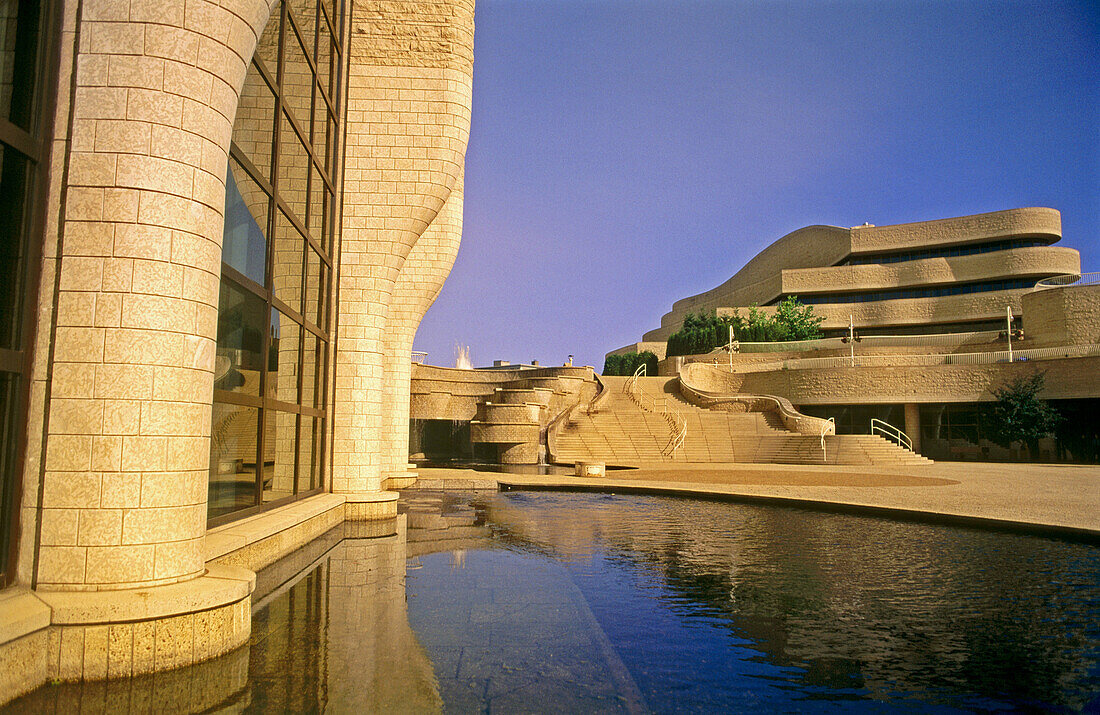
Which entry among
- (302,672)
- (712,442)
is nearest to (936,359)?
(712,442)

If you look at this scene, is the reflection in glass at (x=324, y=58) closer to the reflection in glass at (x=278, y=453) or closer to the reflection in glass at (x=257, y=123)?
the reflection in glass at (x=257, y=123)

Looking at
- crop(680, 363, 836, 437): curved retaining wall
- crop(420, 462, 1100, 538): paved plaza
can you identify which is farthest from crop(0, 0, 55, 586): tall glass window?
crop(680, 363, 836, 437): curved retaining wall

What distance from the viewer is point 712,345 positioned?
58.2m

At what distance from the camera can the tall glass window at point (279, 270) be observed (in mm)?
7918

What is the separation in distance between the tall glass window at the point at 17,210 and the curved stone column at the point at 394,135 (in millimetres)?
7823

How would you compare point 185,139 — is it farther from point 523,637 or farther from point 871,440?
point 871,440

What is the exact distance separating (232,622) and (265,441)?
442cm

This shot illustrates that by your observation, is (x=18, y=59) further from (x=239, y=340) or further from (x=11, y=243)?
(x=239, y=340)

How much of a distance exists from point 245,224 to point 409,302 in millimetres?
12534

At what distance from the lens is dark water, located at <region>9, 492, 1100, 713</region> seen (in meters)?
4.02

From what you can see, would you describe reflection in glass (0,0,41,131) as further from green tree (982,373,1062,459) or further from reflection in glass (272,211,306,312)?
green tree (982,373,1062,459)

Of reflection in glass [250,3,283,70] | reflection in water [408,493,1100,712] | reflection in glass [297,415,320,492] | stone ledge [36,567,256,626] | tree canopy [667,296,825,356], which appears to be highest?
tree canopy [667,296,825,356]

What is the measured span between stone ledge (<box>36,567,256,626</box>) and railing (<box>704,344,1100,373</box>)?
39.9m

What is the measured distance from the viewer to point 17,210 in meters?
4.67
